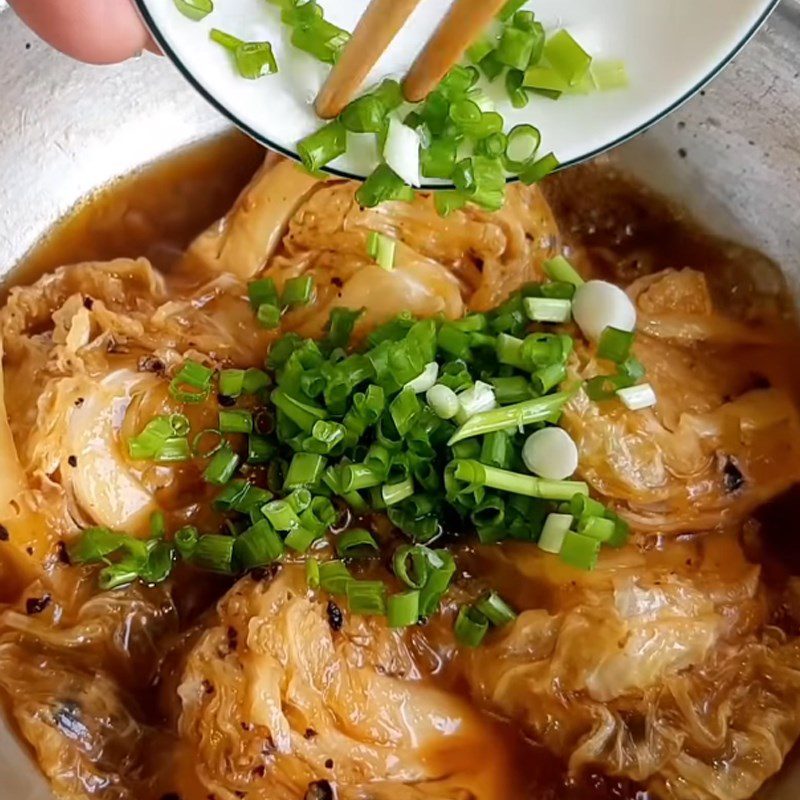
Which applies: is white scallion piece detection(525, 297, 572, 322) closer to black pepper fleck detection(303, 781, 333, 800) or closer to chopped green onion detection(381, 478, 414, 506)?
chopped green onion detection(381, 478, 414, 506)

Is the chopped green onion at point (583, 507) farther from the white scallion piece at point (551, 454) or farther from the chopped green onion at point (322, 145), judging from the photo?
the chopped green onion at point (322, 145)

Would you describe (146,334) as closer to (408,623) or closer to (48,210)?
(48,210)

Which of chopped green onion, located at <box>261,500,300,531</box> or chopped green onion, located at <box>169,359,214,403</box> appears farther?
chopped green onion, located at <box>169,359,214,403</box>

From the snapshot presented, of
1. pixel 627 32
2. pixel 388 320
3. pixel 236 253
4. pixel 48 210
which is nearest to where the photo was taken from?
pixel 627 32

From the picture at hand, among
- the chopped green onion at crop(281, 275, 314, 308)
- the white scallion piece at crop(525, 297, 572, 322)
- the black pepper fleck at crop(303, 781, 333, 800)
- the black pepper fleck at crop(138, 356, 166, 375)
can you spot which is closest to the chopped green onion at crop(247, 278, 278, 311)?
the chopped green onion at crop(281, 275, 314, 308)

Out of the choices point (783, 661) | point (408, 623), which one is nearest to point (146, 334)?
point (408, 623)

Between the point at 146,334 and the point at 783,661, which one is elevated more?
the point at 146,334
